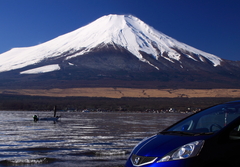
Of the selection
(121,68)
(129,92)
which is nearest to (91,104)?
(129,92)

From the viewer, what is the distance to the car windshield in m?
5.49

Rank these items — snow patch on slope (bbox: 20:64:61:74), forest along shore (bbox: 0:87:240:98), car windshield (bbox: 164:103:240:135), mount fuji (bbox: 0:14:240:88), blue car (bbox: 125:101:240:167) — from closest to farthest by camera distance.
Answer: blue car (bbox: 125:101:240:167)
car windshield (bbox: 164:103:240:135)
forest along shore (bbox: 0:87:240:98)
mount fuji (bbox: 0:14:240:88)
snow patch on slope (bbox: 20:64:61:74)

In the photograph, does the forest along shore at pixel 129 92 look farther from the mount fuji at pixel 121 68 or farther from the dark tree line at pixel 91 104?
the mount fuji at pixel 121 68

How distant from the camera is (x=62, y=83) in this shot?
134m

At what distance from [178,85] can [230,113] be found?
424 ft

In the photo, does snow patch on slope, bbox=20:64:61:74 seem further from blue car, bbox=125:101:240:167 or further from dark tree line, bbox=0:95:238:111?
blue car, bbox=125:101:240:167

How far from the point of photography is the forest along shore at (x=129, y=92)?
4250 inches

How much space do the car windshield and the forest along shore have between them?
101 metres

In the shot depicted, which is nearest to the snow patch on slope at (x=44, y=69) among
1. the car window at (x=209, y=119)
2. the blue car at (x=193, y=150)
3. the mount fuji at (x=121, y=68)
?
the mount fuji at (x=121, y=68)

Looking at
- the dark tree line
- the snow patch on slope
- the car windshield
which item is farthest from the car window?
the snow patch on slope

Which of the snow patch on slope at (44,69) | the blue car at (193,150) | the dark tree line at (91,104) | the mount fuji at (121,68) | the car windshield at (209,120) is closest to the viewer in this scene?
the blue car at (193,150)

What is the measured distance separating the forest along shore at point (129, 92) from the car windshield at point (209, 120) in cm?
10087

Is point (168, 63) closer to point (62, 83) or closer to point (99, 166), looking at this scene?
point (62, 83)

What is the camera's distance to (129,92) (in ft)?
373
